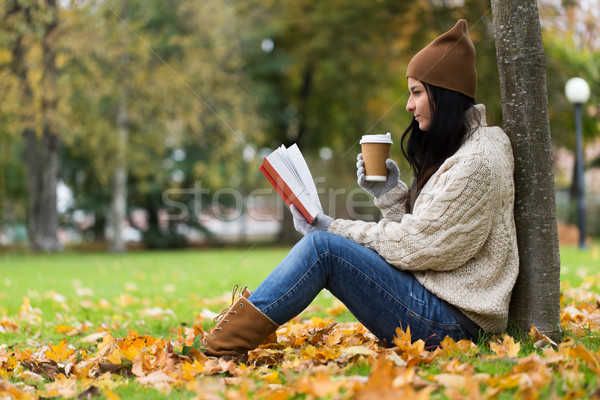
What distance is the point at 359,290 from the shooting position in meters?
2.54

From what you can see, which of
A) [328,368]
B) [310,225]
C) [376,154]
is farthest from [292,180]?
[328,368]

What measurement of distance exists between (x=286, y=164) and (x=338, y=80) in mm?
18235

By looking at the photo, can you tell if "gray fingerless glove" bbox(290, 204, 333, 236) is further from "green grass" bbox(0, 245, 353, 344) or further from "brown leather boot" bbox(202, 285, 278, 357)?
"green grass" bbox(0, 245, 353, 344)

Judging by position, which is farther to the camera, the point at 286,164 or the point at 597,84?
the point at 597,84

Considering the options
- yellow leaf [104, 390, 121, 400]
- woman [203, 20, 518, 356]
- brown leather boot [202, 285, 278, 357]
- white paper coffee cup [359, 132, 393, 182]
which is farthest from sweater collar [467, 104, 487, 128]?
yellow leaf [104, 390, 121, 400]

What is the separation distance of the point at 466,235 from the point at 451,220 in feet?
0.30

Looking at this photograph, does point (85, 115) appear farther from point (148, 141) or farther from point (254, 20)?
point (254, 20)

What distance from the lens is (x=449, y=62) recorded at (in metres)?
2.62

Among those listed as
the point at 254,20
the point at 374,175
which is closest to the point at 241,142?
the point at 254,20

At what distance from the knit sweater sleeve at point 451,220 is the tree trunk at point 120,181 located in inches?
503

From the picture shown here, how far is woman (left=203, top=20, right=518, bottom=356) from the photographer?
243 centimetres

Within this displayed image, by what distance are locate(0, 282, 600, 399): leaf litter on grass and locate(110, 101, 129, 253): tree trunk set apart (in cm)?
1174

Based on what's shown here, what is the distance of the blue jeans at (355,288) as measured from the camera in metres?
2.49

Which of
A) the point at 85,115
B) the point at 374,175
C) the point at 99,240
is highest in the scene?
the point at 85,115
